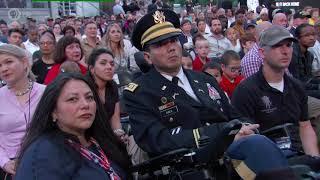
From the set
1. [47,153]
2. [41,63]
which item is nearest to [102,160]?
[47,153]

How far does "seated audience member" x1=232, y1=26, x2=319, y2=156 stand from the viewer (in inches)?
149

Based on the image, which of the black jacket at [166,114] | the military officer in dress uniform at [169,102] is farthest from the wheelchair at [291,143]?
the black jacket at [166,114]

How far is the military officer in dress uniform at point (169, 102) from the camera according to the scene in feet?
9.93

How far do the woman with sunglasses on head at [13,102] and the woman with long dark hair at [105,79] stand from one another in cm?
101

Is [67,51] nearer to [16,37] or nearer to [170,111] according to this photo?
[16,37]

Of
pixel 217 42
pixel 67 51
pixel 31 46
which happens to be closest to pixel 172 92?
pixel 67 51

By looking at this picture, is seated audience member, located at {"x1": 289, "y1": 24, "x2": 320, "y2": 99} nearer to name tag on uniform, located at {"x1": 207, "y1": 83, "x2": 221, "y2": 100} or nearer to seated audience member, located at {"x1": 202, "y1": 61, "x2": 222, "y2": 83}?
seated audience member, located at {"x1": 202, "y1": 61, "x2": 222, "y2": 83}

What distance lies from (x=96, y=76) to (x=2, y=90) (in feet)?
4.09

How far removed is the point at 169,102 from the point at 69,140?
2.56ft

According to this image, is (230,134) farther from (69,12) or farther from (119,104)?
(69,12)

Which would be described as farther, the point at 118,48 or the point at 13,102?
the point at 118,48

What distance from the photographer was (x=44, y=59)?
23.2ft

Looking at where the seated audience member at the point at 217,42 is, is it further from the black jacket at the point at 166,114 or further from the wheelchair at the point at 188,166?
the wheelchair at the point at 188,166

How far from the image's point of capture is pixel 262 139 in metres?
2.69
